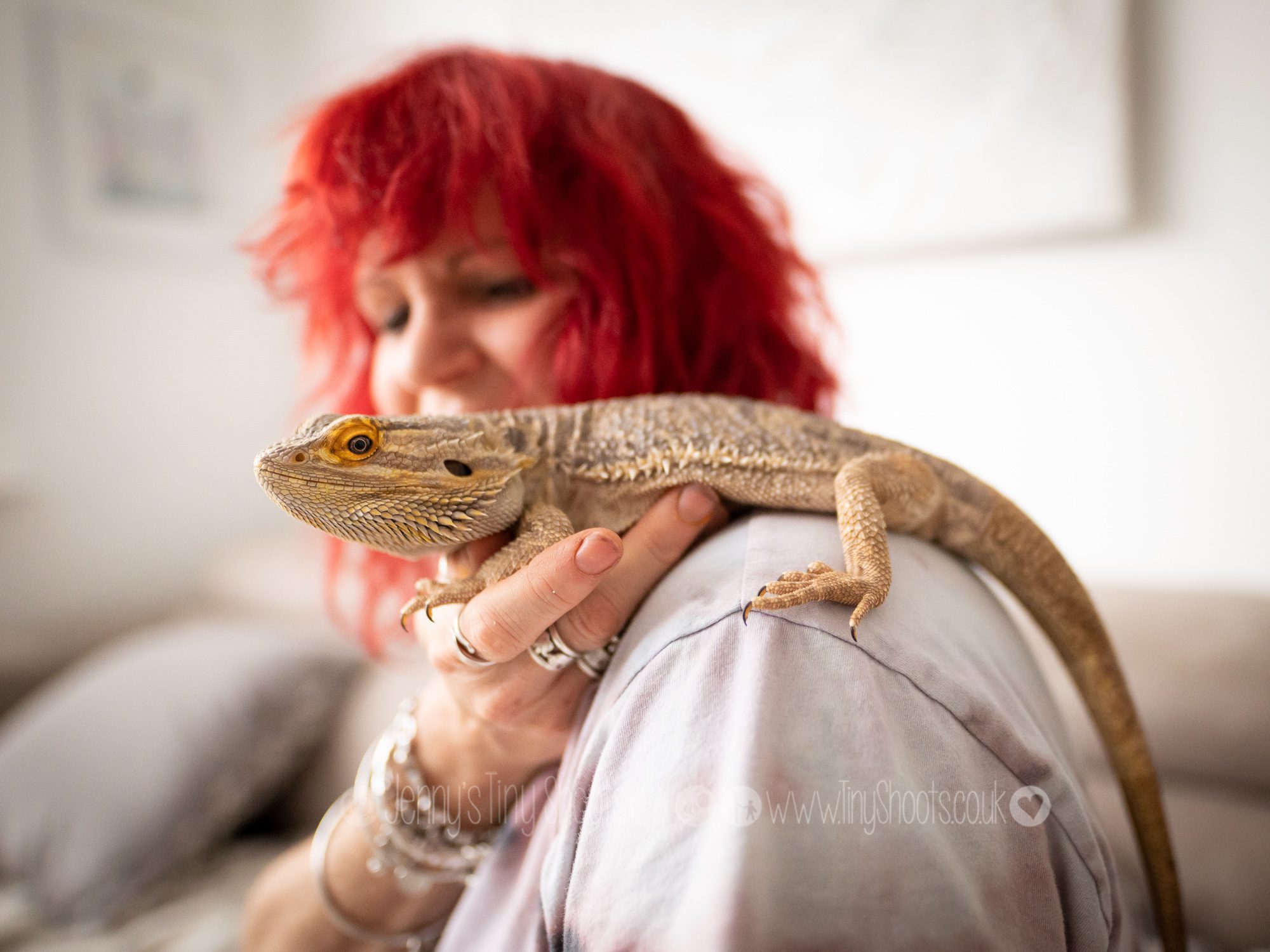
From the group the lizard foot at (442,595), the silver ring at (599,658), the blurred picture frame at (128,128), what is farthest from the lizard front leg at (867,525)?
the blurred picture frame at (128,128)

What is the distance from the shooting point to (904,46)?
2.44 m

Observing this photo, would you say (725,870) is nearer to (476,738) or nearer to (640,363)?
(476,738)

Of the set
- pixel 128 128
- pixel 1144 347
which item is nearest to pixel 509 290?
pixel 1144 347

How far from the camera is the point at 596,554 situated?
769mm

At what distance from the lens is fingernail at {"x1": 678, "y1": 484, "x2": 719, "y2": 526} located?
912 mm

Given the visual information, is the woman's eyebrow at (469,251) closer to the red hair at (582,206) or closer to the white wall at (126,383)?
the red hair at (582,206)

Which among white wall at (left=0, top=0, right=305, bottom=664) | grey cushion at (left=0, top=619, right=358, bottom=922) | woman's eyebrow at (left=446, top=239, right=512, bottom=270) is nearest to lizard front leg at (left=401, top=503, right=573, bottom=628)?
woman's eyebrow at (left=446, top=239, right=512, bottom=270)

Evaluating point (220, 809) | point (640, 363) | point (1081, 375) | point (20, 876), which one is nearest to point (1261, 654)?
point (1081, 375)

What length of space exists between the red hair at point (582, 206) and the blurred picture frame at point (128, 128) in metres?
2.82

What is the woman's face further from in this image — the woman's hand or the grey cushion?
the grey cushion

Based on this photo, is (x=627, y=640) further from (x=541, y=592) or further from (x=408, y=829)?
(x=408, y=829)

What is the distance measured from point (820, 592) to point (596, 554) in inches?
9.0

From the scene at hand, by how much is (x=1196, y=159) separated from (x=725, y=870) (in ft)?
8.17

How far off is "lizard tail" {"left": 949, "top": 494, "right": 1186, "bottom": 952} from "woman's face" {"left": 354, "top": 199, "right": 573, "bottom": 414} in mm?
718
